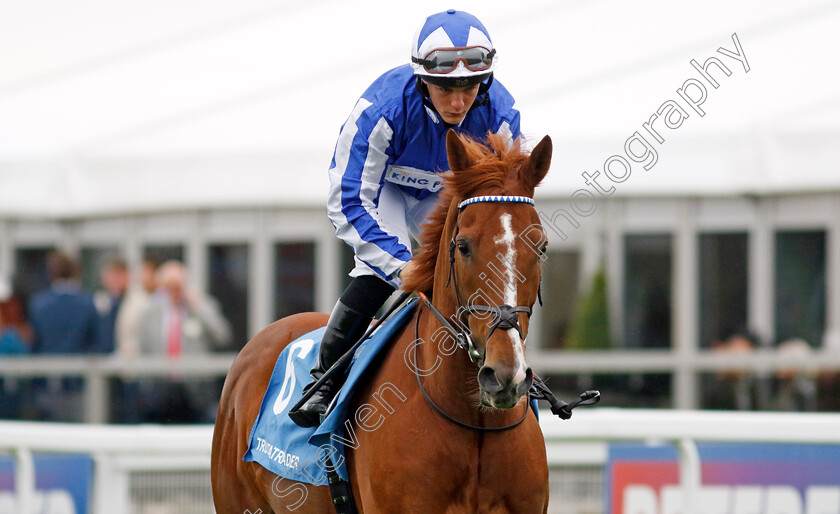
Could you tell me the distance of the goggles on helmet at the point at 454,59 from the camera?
3803mm

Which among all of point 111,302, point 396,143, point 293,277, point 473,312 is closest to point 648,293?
point 293,277

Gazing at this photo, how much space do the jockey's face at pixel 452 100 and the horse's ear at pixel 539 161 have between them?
472mm

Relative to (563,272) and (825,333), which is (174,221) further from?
(825,333)

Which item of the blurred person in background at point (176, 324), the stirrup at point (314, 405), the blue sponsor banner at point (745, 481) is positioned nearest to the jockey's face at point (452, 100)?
the stirrup at point (314, 405)

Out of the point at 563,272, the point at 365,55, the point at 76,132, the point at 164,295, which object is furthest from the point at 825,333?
the point at 76,132

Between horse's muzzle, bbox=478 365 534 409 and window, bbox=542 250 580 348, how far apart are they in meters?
7.33

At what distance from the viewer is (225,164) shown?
1041 centimetres

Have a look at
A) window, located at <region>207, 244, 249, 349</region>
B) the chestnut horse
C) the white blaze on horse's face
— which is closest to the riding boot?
the chestnut horse

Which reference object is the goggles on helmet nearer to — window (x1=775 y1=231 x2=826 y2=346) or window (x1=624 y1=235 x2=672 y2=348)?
window (x1=624 y1=235 x2=672 y2=348)

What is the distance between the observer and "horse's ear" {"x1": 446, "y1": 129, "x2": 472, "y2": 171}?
11.4ft

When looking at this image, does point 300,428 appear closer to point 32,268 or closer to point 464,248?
point 464,248

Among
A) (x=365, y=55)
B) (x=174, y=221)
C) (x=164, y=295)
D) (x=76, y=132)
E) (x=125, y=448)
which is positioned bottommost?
(x=125, y=448)

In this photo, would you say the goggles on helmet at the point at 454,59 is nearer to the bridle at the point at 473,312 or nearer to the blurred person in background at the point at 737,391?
the bridle at the point at 473,312

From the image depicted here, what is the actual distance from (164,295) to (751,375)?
493cm
